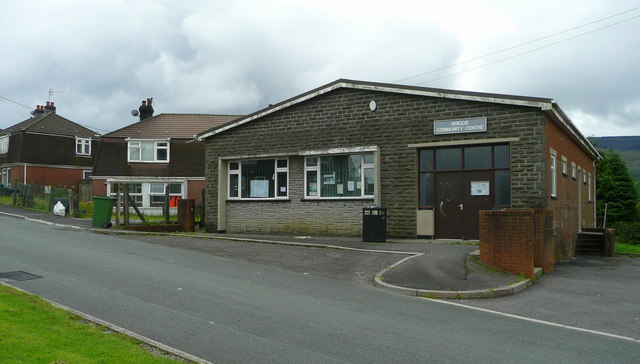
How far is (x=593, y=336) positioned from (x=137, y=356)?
6056mm

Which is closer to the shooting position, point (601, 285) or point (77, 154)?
point (601, 285)

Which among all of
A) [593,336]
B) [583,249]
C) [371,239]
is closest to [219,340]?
[593,336]

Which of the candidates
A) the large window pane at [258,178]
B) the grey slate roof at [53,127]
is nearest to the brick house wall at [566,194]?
the large window pane at [258,178]

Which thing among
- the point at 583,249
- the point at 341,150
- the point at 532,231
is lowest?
the point at 583,249

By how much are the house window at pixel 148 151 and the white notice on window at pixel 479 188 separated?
28.8 meters

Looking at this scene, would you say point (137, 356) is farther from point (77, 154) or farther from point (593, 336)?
point (77, 154)

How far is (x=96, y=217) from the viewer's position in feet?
72.2

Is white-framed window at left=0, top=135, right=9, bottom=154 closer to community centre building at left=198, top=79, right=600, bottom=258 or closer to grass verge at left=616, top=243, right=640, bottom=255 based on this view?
community centre building at left=198, top=79, right=600, bottom=258

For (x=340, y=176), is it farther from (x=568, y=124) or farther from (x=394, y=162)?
(x=568, y=124)

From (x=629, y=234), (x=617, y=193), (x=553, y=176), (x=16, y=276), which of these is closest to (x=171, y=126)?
(x=553, y=176)

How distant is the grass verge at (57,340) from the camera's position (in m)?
5.41

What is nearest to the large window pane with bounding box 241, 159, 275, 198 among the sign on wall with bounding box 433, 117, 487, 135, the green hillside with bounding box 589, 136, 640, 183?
the sign on wall with bounding box 433, 117, 487, 135

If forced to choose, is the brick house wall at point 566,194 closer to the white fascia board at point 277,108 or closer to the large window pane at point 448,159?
the large window pane at point 448,159

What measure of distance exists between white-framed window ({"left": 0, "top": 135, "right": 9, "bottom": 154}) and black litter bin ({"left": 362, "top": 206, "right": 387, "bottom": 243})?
44149 millimetres
